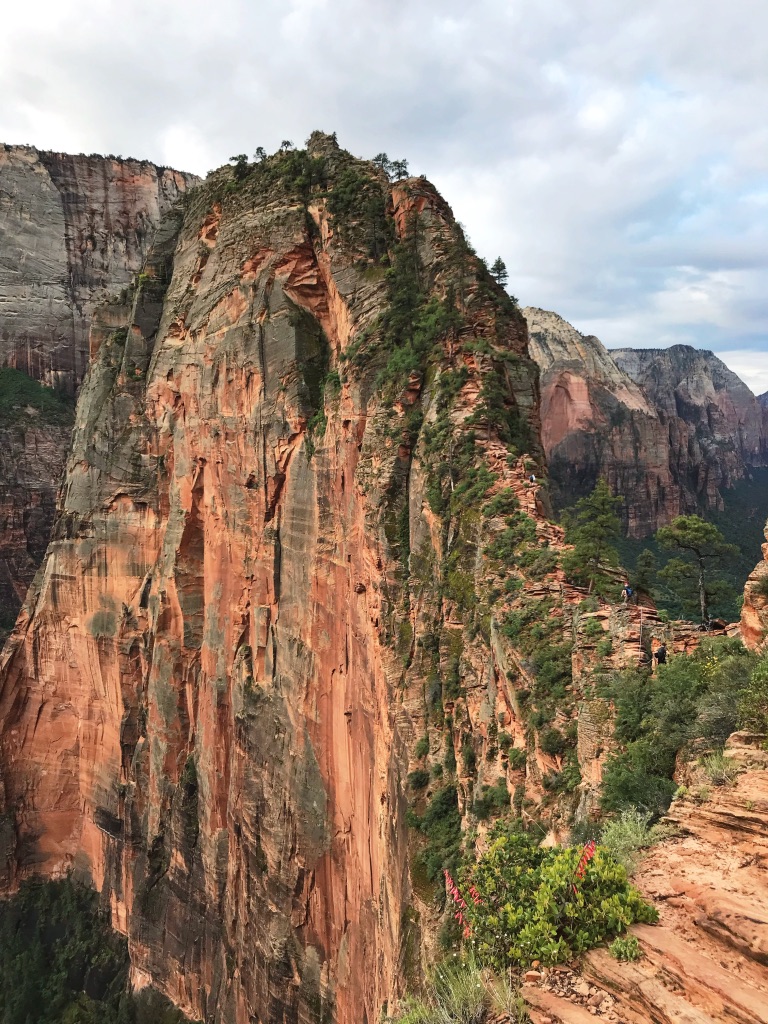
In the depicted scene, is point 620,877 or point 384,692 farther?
point 384,692

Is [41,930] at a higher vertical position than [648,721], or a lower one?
lower

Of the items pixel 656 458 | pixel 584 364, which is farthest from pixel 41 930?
pixel 584 364

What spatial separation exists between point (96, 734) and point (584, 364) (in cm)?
9595

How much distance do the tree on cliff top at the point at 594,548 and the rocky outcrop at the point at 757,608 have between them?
490 centimetres

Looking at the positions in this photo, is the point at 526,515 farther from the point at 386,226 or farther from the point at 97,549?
the point at 97,549

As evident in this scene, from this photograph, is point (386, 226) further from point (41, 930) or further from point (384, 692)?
point (41, 930)

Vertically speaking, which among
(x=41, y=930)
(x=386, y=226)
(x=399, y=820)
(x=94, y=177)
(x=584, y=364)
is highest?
(x=94, y=177)

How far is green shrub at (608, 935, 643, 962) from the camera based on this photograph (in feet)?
22.3

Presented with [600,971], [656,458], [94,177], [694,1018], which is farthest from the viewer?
[656,458]

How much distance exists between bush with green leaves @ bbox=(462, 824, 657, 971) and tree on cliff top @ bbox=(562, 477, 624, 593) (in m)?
9.80

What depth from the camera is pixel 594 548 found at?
64.8 ft

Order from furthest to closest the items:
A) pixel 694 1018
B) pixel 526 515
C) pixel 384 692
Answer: pixel 384 692 < pixel 526 515 < pixel 694 1018

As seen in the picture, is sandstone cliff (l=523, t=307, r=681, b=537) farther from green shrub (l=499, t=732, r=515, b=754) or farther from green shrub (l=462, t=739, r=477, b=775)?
green shrub (l=499, t=732, r=515, b=754)

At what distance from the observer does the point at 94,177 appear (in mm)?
83438
